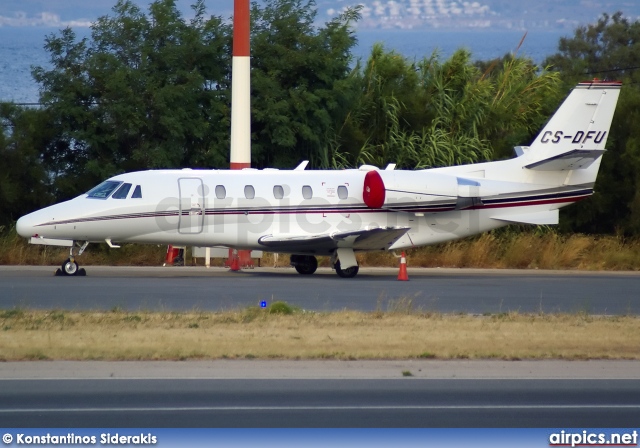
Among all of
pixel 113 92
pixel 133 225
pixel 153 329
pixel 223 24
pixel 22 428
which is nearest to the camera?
pixel 22 428

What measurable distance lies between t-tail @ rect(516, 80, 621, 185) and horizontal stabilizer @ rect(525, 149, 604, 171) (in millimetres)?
125

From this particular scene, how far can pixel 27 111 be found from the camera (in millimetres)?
30094

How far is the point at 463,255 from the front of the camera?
2792 centimetres

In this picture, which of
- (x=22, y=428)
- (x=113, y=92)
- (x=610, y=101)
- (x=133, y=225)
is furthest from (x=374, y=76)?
(x=22, y=428)

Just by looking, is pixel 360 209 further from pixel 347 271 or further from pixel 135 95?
pixel 135 95

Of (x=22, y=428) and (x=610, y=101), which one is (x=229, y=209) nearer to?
(x=610, y=101)

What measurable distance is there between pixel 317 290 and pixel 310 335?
6.31 meters

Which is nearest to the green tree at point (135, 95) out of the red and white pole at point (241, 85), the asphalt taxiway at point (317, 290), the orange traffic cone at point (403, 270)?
the red and white pole at point (241, 85)

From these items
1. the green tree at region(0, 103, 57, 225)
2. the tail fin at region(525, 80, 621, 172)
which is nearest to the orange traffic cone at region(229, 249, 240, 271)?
the green tree at region(0, 103, 57, 225)

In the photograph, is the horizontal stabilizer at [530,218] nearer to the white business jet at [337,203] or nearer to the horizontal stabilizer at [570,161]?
the white business jet at [337,203]

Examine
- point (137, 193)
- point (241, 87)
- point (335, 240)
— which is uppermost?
point (241, 87)

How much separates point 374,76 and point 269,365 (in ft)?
77.5

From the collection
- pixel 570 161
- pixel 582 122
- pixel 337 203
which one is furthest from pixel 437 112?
pixel 337 203

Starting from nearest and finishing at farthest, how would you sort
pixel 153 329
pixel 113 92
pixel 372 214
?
pixel 153 329, pixel 372 214, pixel 113 92
